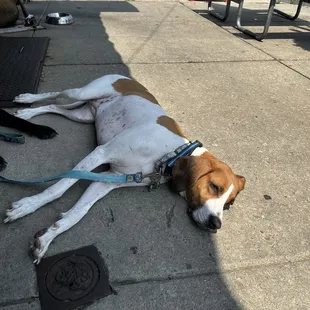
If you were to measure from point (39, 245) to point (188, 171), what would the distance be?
1098mm

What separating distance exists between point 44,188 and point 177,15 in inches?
279

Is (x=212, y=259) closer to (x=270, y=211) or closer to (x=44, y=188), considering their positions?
(x=270, y=211)

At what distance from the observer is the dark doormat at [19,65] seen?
411 cm

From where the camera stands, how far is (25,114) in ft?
11.8

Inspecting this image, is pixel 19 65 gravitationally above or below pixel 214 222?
below

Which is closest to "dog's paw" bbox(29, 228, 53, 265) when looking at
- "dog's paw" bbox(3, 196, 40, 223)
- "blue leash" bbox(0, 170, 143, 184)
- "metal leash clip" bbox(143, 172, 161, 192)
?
"dog's paw" bbox(3, 196, 40, 223)

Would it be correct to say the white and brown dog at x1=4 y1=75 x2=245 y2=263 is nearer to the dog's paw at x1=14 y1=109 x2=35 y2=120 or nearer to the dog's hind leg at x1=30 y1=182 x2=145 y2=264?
the dog's hind leg at x1=30 y1=182 x2=145 y2=264

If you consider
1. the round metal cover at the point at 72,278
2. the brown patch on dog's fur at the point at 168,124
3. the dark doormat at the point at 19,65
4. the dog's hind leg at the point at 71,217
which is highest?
the brown patch on dog's fur at the point at 168,124

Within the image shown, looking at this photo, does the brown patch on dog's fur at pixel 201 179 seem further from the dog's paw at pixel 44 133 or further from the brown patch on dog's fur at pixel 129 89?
the dog's paw at pixel 44 133

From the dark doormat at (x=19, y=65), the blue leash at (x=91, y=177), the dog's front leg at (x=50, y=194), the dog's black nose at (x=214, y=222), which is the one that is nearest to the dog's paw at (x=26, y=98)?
the dark doormat at (x=19, y=65)

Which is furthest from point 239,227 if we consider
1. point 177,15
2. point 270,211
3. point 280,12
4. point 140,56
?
point 280,12

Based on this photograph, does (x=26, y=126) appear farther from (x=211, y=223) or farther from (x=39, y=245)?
(x=211, y=223)

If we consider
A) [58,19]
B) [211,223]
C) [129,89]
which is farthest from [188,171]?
[58,19]

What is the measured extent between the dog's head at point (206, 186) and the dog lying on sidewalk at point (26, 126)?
4.59 ft
